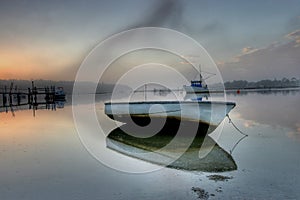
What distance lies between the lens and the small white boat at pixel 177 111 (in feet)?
38.5

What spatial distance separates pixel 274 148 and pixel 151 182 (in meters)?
5.47

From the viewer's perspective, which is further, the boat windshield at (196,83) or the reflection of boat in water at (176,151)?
the boat windshield at (196,83)

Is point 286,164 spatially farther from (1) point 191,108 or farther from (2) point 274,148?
(1) point 191,108

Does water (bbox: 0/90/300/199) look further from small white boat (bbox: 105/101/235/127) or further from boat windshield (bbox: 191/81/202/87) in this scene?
boat windshield (bbox: 191/81/202/87)

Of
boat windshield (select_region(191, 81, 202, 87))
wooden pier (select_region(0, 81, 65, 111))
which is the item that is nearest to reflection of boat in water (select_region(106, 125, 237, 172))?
wooden pier (select_region(0, 81, 65, 111))

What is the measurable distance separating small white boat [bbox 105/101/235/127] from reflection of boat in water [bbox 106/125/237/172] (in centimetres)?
98

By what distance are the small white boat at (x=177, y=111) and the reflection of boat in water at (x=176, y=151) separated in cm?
98

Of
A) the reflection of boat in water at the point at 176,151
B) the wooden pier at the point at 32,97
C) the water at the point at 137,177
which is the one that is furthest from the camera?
the wooden pier at the point at 32,97

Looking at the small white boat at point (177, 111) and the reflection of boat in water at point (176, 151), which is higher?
the small white boat at point (177, 111)

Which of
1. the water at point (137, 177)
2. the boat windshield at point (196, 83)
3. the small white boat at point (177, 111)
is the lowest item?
the water at point (137, 177)

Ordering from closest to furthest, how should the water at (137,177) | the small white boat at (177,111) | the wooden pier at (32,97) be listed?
the water at (137,177), the small white boat at (177,111), the wooden pier at (32,97)

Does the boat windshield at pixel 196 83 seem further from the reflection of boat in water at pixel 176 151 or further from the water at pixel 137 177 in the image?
the water at pixel 137 177

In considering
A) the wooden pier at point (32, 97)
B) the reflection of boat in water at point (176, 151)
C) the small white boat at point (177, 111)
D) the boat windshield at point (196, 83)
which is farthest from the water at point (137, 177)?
the boat windshield at point (196, 83)

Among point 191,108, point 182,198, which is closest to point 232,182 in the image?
point 182,198
